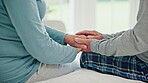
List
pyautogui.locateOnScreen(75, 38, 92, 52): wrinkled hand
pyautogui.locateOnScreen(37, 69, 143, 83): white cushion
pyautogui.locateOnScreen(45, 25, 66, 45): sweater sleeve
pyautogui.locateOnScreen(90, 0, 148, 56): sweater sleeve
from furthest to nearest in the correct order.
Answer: pyautogui.locateOnScreen(45, 25, 66, 45): sweater sleeve, pyautogui.locateOnScreen(75, 38, 92, 52): wrinkled hand, pyautogui.locateOnScreen(37, 69, 143, 83): white cushion, pyautogui.locateOnScreen(90, 0, 148, 56): sweater sleeve

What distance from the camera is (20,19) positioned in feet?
3.45

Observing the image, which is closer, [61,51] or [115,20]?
[61,51]

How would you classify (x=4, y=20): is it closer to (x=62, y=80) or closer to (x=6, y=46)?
(x=6, y=46)

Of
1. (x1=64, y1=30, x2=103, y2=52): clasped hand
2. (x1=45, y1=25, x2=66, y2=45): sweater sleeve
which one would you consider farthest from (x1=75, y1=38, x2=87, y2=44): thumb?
(x1=45, y1=25, x2=66, y2=45): sweater sleeve

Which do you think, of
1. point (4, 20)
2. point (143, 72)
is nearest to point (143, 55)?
point (143, 72)

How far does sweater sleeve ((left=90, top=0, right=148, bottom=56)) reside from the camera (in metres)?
1.01

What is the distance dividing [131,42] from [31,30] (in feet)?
1.51

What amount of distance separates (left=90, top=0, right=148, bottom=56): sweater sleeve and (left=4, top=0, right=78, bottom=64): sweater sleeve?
0.24 metres

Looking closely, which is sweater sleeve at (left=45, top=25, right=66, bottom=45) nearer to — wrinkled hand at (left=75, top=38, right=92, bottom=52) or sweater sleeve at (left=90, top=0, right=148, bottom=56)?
wrinkled hand at (left=75, top=38, right=92, bottom=52)

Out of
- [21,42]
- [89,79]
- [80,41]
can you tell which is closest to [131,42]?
[89,79]

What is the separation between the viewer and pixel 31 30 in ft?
3.55

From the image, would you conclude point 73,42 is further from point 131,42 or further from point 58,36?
point 131,42

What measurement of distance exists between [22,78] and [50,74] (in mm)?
166

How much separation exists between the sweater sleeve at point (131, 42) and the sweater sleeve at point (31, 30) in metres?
0.24
